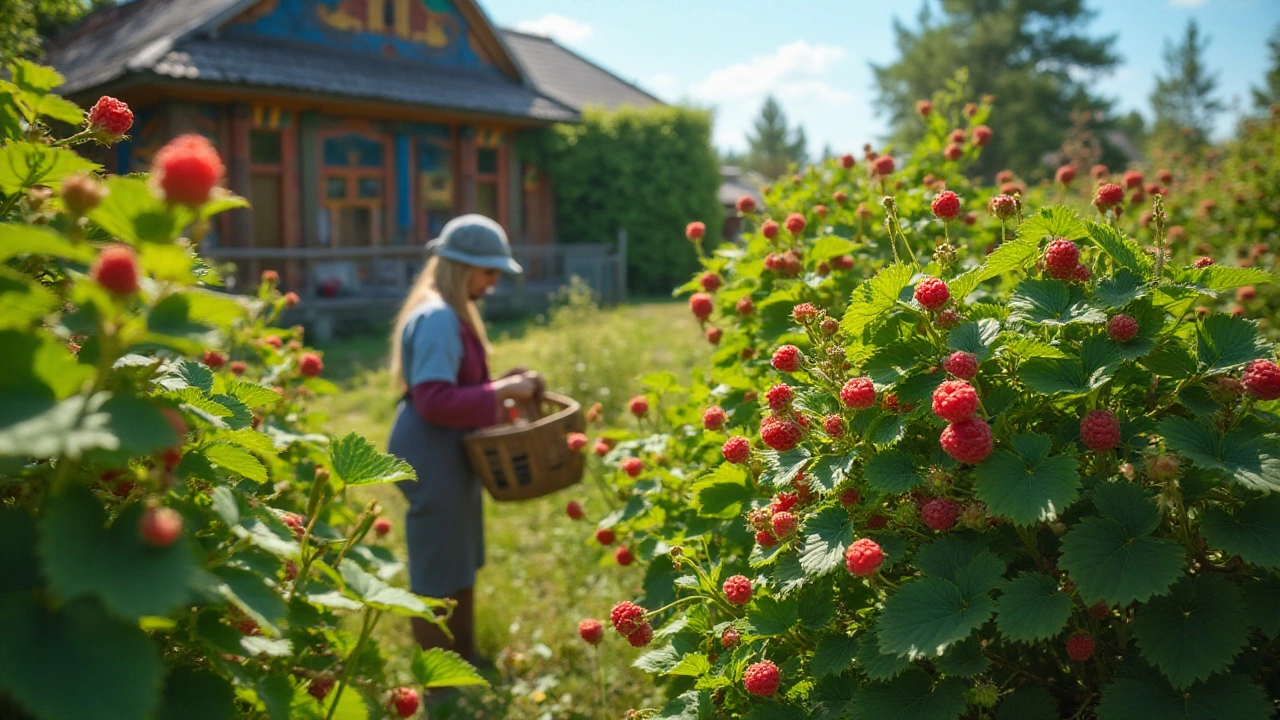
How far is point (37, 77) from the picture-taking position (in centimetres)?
130

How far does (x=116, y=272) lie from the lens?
0.79 meters

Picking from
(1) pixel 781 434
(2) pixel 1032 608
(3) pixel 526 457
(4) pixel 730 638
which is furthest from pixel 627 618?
(3) pixel 526 457

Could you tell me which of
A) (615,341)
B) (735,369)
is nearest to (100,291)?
(735,369)

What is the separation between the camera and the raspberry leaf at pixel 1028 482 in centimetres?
122

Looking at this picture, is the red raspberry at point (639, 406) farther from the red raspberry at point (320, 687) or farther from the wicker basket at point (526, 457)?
the red raspberry at point (320, 687)

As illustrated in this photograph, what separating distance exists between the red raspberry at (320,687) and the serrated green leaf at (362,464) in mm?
390

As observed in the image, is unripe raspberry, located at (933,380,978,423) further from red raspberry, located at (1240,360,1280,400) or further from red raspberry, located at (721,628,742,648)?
red raspberry, located at (721,628,742,648)

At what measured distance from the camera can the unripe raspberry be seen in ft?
3.97

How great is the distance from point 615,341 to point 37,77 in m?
6.23

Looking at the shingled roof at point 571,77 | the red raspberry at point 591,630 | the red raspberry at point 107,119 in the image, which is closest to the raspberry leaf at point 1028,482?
the red raspberry at point 591,630

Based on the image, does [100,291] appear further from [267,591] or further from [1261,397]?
[1261,397]

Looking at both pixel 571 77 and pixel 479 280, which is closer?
pixel 479 280

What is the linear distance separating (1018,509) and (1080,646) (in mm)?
271

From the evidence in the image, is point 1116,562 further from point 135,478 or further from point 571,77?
point 571,77
